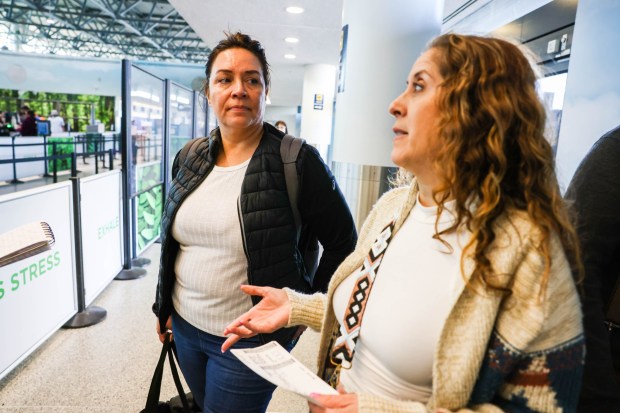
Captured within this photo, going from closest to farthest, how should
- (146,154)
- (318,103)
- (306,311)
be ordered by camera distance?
1. (306,311)
2. (146,154)
3. (318,103)

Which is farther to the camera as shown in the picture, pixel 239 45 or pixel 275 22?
pixel 275 22

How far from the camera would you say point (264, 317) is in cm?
113

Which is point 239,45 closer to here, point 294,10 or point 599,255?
point 599,255

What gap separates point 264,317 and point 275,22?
20.8 ft

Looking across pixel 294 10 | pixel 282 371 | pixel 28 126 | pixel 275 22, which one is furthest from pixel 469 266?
pixel 28 126

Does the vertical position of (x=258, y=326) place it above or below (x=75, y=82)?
below

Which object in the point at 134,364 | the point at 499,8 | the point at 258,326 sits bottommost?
the point at 134,364

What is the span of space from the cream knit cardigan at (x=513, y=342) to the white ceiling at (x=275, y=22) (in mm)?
5368

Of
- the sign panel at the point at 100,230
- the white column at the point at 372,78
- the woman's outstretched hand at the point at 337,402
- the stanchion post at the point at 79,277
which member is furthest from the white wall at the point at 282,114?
the woman's outstretched hand at the point at 337,402

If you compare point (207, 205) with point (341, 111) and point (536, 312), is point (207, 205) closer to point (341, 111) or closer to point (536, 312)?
point (536, 312)

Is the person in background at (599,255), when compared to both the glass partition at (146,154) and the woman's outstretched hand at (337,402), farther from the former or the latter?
the glass partition at (146,154)

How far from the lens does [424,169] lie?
0.89 m

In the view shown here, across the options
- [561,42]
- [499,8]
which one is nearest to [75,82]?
[499,8]

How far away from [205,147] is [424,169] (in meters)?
0.97
